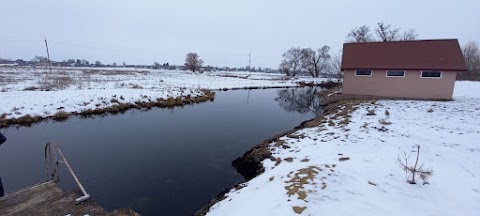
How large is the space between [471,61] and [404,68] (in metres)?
49.1

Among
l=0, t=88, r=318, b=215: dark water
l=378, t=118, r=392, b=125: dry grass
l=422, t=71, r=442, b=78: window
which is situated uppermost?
l=422, t=71, r=442, b=78: window

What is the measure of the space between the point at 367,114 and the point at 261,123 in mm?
5804

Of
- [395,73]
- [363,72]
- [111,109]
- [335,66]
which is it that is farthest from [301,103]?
[335,66]

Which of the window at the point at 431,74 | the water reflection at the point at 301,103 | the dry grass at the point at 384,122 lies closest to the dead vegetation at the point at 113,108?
the water reflection at the point at 301,103

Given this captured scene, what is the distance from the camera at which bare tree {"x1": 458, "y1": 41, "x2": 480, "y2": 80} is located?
50.2 meters

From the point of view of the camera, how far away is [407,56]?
21.1m

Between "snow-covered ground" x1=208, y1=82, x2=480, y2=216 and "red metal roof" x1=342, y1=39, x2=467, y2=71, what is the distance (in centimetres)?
1144

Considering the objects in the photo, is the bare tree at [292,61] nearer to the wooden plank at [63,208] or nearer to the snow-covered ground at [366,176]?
the snow-covered ground at [366,176]

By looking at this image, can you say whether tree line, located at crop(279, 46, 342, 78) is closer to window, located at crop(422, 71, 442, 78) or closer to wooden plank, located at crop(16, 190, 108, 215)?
window, located at crop(422, 71, 442, 78)

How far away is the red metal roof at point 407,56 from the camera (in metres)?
19.3

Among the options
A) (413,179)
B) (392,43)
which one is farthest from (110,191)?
(392,43)

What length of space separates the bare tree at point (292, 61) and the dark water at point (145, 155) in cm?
5469

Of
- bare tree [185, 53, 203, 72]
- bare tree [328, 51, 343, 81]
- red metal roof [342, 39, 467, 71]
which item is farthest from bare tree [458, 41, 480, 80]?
bare tree [185, 53, 203, 72]

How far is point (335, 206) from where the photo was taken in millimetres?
4402
